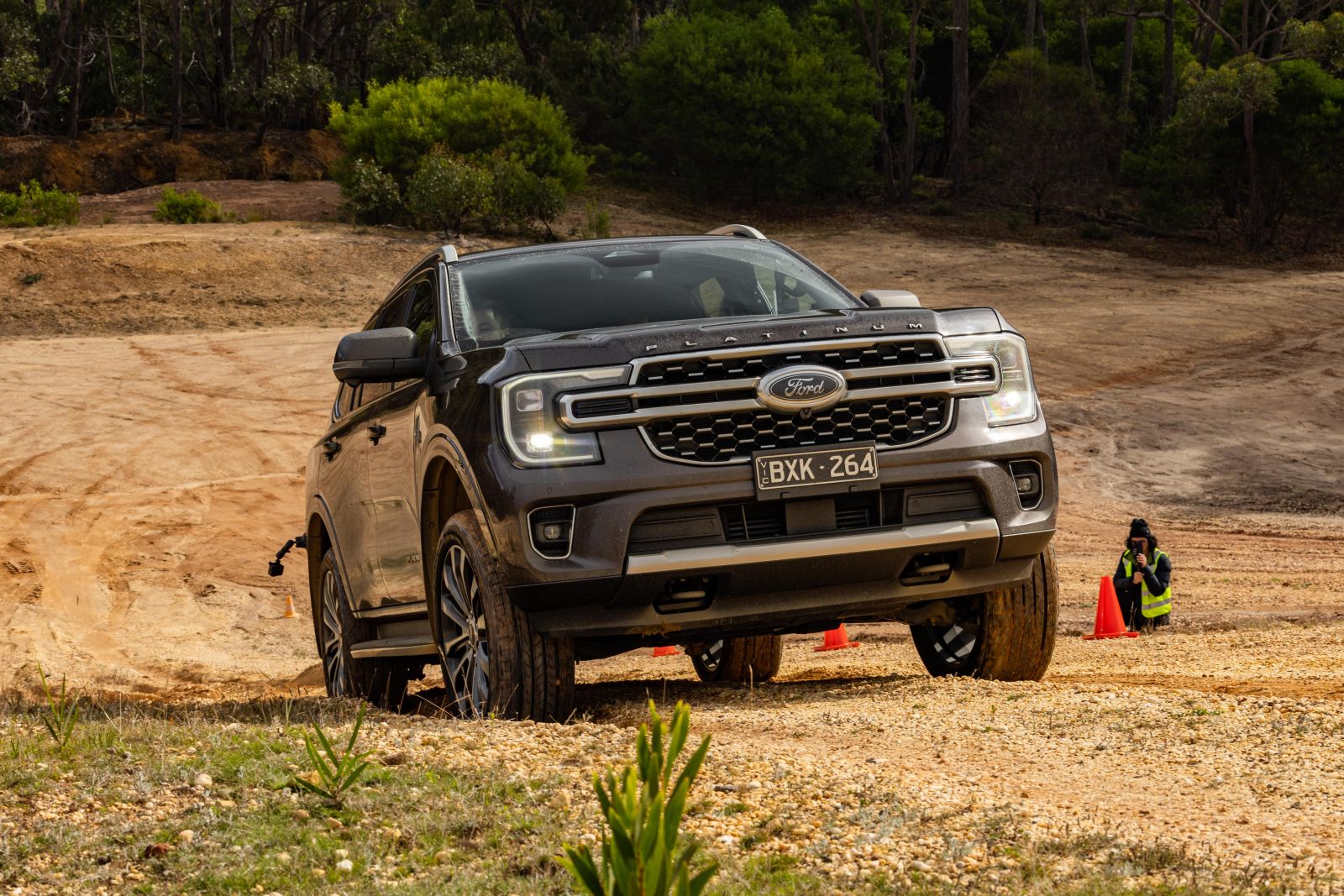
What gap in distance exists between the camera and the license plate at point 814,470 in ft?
19.0

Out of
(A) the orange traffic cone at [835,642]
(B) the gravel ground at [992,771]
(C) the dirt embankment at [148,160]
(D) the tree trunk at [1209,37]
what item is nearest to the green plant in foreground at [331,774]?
(B) the gravel ground at [992,771]

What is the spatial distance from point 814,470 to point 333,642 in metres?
3.83

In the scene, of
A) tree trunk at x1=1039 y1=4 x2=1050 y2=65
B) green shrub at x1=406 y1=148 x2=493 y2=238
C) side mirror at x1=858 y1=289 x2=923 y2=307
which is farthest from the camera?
tree trunk at x1=1039 y1=4 x2=1050 y2=65

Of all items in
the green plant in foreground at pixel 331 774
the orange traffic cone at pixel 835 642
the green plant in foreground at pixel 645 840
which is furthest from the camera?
the orange traffic cone at pixel 835 642

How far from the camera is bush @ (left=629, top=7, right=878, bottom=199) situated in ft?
154

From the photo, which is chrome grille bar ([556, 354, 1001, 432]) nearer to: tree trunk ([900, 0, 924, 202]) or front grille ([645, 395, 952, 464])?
front grille ([645, 395, 952, 464])

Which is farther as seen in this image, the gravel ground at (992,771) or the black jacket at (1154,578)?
the black jacket at (1154,578)

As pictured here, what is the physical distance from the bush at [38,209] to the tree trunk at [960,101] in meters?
25.1

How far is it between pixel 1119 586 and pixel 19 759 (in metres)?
10.4

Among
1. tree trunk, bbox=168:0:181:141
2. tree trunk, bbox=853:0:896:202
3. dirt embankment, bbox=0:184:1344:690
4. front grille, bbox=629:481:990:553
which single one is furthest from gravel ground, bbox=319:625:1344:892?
tree trunk, bbox=168:0:181:141

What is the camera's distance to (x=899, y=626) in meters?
15.2

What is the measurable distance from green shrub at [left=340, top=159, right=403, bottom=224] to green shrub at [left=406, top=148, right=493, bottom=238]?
2.31ft

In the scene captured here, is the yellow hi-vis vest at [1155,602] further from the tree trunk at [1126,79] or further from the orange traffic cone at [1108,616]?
the tree trunk at [1126,79]

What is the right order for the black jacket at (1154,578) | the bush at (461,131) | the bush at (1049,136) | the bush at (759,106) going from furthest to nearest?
the bush at (759,106), the bush at (1049,136), the bush at (461,131), the black jacket at (1154,578)
